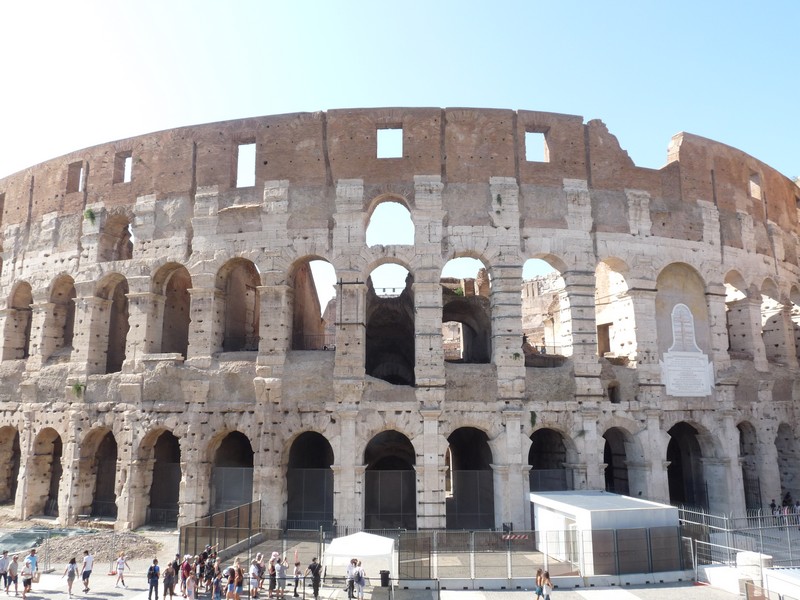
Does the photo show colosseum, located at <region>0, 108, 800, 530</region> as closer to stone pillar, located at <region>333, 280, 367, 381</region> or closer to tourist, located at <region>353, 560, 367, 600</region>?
stone pillar, located at <region>333, 280, 367, 381</region>

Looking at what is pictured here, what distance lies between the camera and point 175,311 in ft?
71.1

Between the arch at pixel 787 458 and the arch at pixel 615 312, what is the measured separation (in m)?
6.96

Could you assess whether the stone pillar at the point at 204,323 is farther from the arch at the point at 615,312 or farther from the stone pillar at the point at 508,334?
the arch at the point at 615,312

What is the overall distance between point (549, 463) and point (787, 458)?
30.6 feet

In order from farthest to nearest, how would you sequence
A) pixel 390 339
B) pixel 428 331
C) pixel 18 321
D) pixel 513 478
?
pixel 390 339, pixel 18 321, pixel 428 331, pixel 513 478

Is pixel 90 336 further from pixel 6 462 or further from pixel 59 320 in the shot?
pixel 6 462

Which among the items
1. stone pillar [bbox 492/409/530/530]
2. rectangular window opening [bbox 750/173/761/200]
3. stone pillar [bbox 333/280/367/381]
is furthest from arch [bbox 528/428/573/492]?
rectangular window opening [bbox 750/173/761/200]

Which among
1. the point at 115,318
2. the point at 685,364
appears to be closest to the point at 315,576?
the point at 685,364

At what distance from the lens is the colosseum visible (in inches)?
676

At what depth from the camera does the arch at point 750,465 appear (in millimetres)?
19625

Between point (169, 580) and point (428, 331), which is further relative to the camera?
point (428, 331)

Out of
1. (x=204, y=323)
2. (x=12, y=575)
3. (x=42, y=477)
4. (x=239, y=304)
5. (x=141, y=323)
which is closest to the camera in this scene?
(x=12, y=575)

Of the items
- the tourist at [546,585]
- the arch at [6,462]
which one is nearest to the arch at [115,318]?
the arch at [6,462]

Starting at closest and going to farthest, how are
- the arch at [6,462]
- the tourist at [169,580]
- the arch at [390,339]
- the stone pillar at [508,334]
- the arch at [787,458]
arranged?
the tourist at [169,580]
the stone pillar at [508,334]
the arch at [787,458]
the arch at [6,462]
the arch at [390,339]
